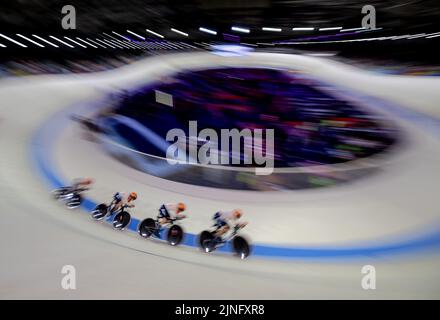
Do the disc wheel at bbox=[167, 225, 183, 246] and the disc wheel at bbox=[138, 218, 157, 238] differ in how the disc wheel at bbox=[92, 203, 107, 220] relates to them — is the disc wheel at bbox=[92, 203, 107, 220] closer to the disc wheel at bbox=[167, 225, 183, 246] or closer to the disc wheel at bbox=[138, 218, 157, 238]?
the disc wheel at bbox=[138, 218, 157, 238]

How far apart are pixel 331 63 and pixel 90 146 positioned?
1.05 m

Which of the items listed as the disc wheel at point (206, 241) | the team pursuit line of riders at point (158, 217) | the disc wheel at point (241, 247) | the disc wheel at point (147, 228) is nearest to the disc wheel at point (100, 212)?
the team pursuit line of riders at point (158, 217)

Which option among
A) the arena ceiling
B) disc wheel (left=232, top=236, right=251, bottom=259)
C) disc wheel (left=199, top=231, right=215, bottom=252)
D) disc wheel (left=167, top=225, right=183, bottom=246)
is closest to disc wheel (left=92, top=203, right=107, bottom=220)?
disc wheel (left=167, top=225, right=183, bottom=246)

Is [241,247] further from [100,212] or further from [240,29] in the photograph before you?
[240,29]

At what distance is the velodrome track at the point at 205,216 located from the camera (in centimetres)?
145

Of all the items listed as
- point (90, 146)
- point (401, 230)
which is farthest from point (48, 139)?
point (401, 230)

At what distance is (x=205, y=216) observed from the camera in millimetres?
1489

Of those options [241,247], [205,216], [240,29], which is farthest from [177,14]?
[241,247]

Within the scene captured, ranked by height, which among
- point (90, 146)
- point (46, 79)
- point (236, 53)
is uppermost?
point (236, 53)

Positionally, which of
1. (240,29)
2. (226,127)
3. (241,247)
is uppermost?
(240,29)

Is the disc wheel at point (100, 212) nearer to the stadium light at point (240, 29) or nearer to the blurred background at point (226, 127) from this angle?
the blurred background at point (226, 127)

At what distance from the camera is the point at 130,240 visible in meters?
1.50

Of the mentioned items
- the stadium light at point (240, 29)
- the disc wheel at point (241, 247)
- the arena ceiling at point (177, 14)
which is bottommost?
the disc wheel at point (241, 247)

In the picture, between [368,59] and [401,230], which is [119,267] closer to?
[401,230]
